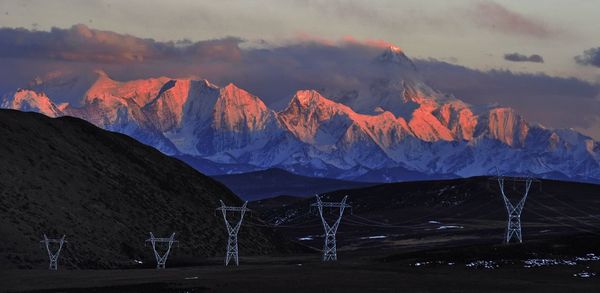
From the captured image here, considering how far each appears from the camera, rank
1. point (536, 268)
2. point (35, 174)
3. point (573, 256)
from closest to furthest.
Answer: point (536, 268) < point (573, 256) < point (35, 174)

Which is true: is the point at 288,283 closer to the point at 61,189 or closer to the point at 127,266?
the point at 127,266

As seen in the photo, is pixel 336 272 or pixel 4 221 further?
pixel 4 221

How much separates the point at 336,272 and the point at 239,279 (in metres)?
14.1

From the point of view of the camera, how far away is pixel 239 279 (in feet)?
375

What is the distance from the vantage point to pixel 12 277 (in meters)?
125

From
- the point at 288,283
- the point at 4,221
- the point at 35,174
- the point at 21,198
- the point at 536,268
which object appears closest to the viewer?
the point at 288,283

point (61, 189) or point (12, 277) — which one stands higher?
point (61, 189)

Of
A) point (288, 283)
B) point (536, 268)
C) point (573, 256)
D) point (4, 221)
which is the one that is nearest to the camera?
point (288, 283)

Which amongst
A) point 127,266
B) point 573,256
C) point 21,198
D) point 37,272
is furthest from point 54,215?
point 573,256

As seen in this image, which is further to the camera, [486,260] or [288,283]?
[486,260]

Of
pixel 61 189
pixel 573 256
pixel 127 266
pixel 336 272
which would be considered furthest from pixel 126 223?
pixel 573 256

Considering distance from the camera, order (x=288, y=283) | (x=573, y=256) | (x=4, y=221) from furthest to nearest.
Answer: (x=4, y=221) < (x=573, y=256) < (x=288, y=283)

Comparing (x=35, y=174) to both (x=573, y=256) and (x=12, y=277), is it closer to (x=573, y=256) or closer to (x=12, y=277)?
(x=12, y=277)

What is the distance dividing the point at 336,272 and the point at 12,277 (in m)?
37.6
